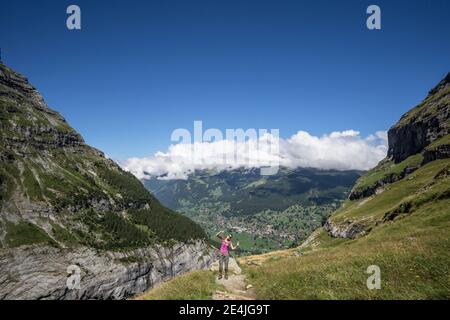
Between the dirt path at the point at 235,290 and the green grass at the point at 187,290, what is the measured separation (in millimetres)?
563

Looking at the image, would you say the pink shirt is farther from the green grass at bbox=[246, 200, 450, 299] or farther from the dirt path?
the green grass at bbox=[246, 200, 450, 299]

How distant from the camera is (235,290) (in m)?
22.8

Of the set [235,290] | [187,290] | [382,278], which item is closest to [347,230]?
[235,290]

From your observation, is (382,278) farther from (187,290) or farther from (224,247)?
(224,247)

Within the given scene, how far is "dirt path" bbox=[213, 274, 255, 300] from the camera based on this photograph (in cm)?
2027

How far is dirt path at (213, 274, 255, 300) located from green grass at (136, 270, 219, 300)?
56cm

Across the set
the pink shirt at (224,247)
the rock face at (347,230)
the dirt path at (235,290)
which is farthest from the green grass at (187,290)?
the rock face at (347,230)

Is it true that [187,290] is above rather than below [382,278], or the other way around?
below

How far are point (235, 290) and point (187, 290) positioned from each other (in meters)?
3.82

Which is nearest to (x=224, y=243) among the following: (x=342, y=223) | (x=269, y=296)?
(x=269, y=296)

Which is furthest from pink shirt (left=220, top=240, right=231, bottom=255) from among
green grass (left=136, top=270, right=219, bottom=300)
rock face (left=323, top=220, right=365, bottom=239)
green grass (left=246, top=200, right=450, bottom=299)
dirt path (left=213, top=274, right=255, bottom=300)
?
rock face (left=323, top=220, right=365, bottom=239)

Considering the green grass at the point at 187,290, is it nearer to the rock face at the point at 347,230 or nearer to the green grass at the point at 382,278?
the green grass at the point at 382,278

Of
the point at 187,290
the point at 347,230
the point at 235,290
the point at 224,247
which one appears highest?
the point at 224,247
